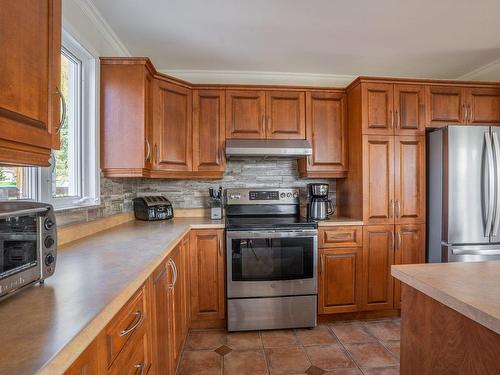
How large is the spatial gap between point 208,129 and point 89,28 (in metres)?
1.14

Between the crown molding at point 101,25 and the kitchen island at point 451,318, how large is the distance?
2345mm

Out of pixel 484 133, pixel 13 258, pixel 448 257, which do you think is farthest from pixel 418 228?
pixel 13 258

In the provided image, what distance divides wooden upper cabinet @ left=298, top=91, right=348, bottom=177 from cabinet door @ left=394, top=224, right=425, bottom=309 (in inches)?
29.9

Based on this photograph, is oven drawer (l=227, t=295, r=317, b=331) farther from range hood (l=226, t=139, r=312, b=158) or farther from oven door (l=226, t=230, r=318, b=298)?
range hood (l=226, t=139, r=312, b=158)

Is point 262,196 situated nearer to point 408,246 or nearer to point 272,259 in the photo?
point 272,259

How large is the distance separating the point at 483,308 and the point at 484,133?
2.16 meters

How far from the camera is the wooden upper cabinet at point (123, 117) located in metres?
2.03

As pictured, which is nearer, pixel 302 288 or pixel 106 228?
pixel 106 228

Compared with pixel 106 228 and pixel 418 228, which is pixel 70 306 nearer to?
pixel 106 228

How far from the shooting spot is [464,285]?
89cm

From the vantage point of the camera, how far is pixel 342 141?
8.85 feet

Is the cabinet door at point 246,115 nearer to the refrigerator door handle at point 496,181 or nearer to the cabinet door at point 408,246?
the cabinet door at point 408,246

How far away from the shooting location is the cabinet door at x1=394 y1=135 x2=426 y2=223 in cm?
246

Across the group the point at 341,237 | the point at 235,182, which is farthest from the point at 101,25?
the point at 341,237
